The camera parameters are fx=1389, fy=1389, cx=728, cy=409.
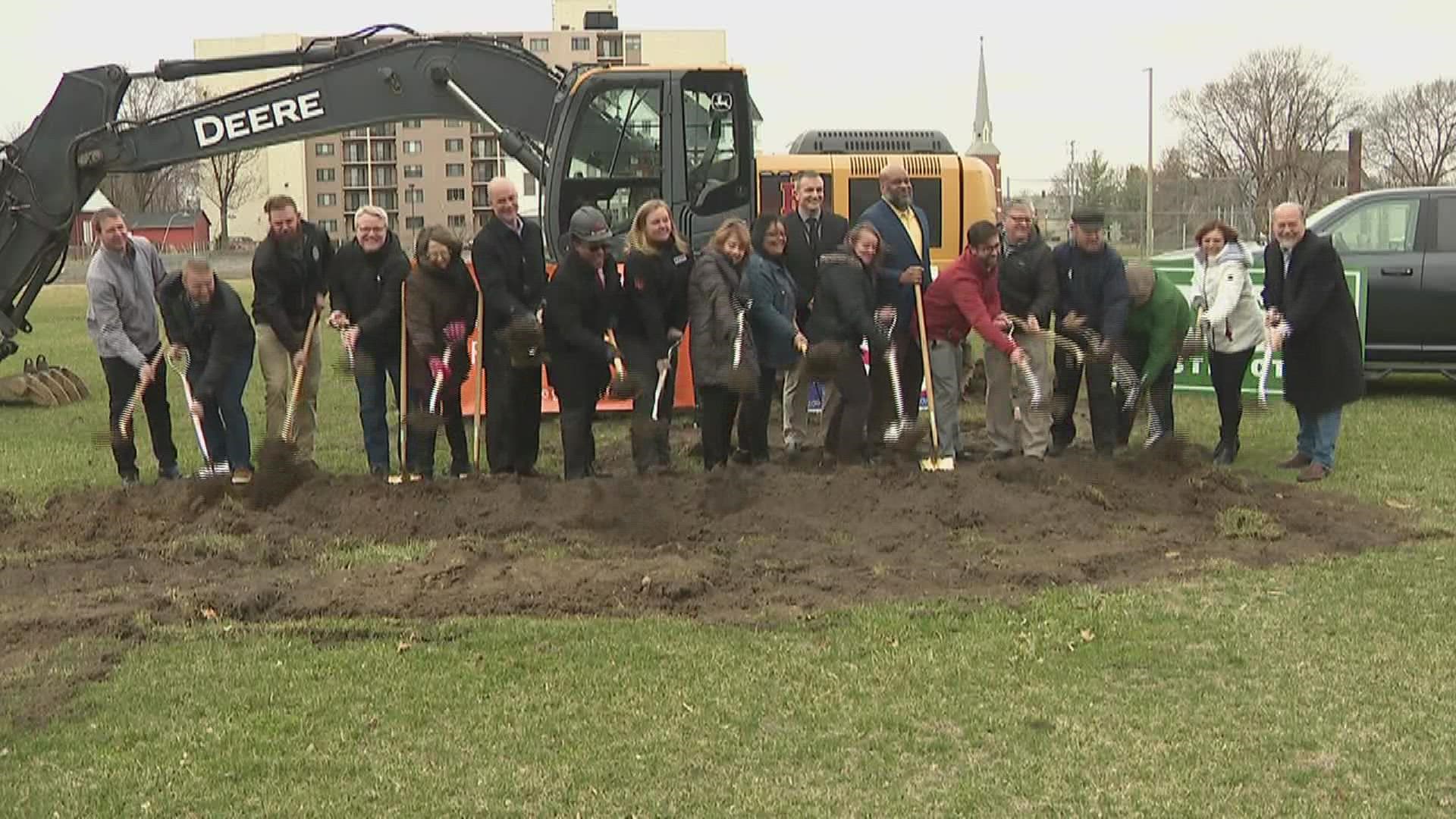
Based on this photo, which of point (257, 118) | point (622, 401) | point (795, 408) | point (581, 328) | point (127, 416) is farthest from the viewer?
point (257, 118)

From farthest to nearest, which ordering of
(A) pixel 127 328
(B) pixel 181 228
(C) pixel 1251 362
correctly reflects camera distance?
(B) pixel 181 228
(C) pixel 1251 362
(A) pixel 127 328

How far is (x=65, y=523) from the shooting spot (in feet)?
25.3

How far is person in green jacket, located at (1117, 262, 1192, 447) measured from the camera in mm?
9039

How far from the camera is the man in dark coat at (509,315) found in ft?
27.9

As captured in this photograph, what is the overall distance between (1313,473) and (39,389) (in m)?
11.5

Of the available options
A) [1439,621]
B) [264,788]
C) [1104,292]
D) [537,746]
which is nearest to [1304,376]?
[1104,292]

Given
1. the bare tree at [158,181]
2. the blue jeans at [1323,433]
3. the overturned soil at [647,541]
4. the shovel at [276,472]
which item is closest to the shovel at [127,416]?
A: the overturned soil at [647,541]

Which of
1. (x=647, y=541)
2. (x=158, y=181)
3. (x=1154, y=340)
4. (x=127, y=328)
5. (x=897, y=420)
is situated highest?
(x=158, y=181)

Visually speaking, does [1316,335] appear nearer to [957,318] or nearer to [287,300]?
[957,318]

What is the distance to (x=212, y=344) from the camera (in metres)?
8.58

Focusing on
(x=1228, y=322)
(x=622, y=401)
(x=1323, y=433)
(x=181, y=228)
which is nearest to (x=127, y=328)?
(x=622, y=401)

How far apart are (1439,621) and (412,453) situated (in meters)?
5.65

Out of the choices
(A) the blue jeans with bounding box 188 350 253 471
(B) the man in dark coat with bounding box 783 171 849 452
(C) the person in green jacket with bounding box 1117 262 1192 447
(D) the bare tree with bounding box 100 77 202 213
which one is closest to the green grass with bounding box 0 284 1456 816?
(C) the person in green jacket with bounding box 1117 262 1192 447

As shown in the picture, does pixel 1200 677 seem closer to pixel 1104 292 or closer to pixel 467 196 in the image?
pixel 1104 292
